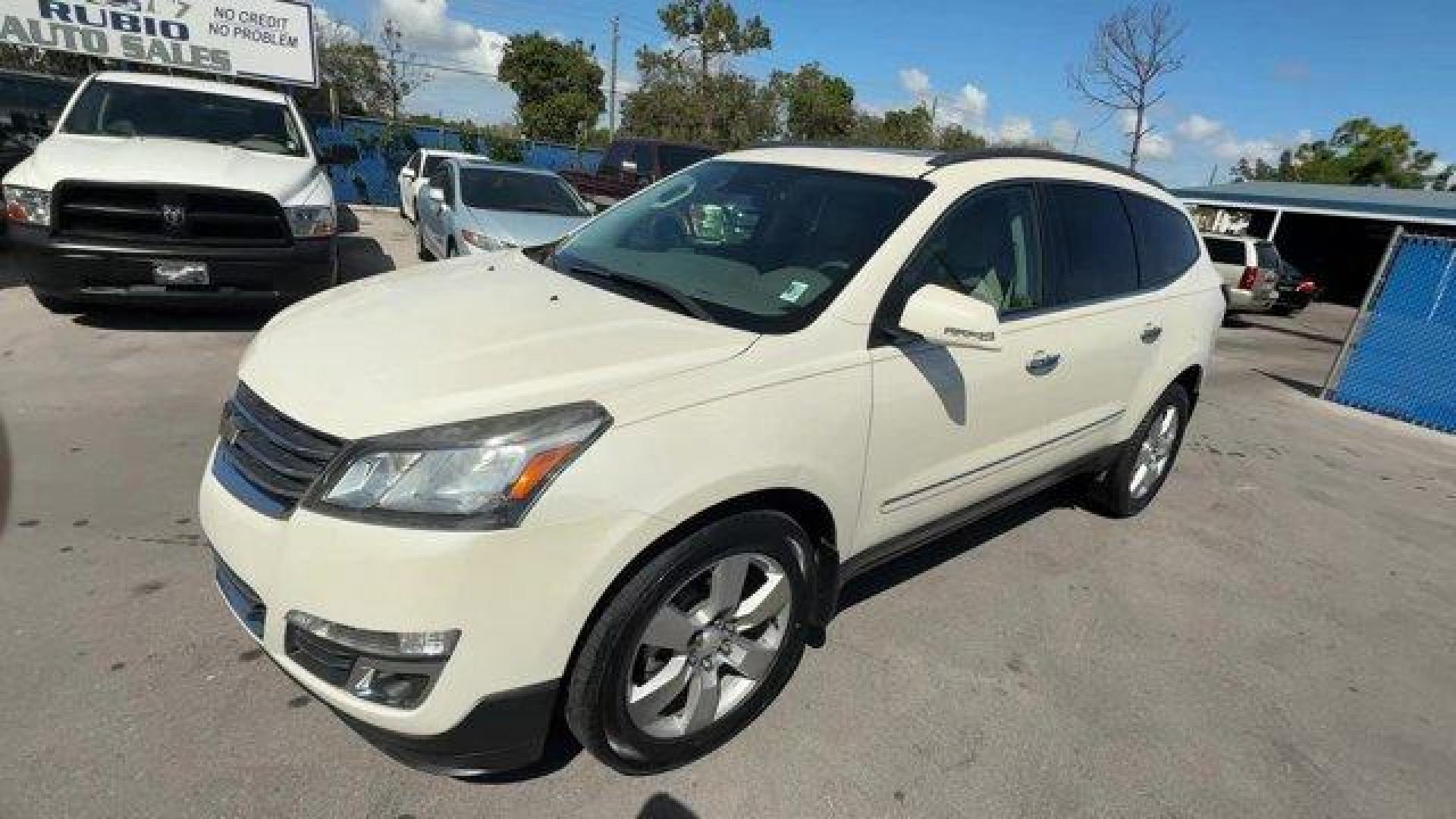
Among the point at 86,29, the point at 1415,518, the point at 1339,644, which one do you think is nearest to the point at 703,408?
the point at 1339,644

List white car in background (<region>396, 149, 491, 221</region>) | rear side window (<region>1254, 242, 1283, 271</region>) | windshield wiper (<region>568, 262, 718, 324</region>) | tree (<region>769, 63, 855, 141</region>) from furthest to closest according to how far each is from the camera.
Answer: tree (<region>769, 63, 855, 141</region>)
rear side window (<region>1254, 242, 1283, 271</region>)
white car in background (<region>396, 149, 491, 221</region>)
windshield wiper (<region>568, 262, 718, 324</region>)

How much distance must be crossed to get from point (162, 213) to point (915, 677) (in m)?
5.86

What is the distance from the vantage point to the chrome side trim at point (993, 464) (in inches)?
111

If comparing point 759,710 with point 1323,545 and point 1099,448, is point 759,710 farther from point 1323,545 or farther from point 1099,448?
point 1323,545

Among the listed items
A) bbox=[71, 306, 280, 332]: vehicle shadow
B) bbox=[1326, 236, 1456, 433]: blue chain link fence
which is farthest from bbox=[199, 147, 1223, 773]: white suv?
bbox=[1326, 236, 1456, 433]: blue chain link fence

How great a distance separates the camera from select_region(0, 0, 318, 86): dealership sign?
50.6ft

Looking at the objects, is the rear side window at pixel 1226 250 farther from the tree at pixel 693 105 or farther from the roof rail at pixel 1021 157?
the tree at pixel 693 105

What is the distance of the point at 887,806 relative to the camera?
2.38 meters

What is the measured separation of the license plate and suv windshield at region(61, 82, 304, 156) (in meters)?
1.63

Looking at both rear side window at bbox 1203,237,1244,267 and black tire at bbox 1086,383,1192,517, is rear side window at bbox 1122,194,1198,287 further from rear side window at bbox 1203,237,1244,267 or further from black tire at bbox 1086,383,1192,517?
rear side window at bbox 1203,237,1244,267

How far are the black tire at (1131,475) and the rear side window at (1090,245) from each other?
0.87 metres

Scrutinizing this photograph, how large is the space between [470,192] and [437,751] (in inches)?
321

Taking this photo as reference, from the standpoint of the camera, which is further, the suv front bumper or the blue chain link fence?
the blue chain link fence

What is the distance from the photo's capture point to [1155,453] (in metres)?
4.76
